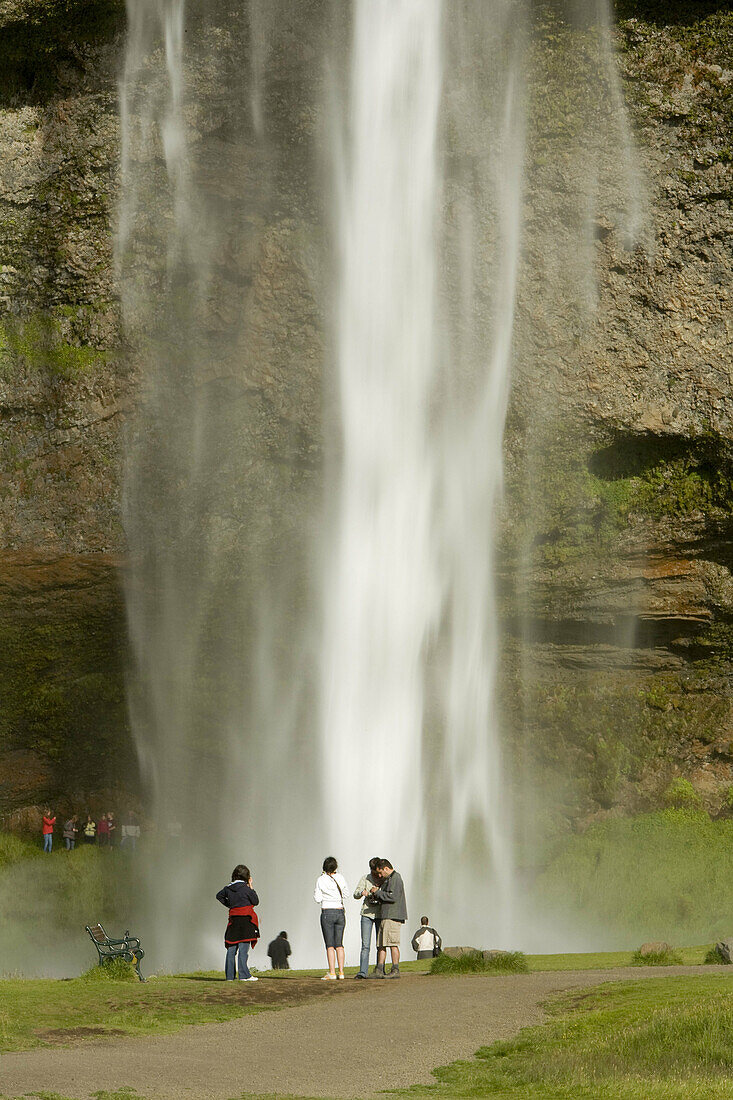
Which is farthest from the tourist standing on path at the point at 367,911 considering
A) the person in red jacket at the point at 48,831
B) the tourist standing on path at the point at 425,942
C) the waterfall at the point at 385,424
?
the person in red jacket at the point at 48,831

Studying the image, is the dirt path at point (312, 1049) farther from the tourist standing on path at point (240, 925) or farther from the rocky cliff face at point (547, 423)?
the rocky cliff face at point (547, 423)

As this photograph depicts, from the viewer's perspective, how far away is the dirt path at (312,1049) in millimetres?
7551

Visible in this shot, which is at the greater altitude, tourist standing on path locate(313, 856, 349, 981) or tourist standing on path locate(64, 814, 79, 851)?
tourist standing on path locate(64, 814, 79, 851)

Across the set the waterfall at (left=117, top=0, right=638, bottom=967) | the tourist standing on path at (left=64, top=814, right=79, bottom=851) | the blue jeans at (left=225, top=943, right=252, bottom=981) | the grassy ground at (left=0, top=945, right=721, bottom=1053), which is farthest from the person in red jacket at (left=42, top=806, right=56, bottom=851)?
the blue jeans at (left=225, top=943, right=252, bottom=981)

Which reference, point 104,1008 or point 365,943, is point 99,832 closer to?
point 365,943

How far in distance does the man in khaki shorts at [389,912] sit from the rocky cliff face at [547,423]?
14.3 m

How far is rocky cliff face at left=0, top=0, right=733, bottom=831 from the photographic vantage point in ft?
90.3

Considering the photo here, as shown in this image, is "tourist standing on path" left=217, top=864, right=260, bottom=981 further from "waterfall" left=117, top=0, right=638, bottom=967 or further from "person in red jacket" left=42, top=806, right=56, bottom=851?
"person in red jacket" left=42, top=806, right=56, bottom=851

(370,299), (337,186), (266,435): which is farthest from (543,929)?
(337,186)

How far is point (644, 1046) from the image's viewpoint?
8164 millimetres

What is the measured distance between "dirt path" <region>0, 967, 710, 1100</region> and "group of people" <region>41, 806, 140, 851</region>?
17115 millimetres

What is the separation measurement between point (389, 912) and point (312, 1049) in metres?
4.24

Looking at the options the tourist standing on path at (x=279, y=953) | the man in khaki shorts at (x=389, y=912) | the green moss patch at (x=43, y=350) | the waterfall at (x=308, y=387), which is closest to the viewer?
the man in khaki shorts at (x=389, y=912)

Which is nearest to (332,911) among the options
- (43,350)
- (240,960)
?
(240,960)
